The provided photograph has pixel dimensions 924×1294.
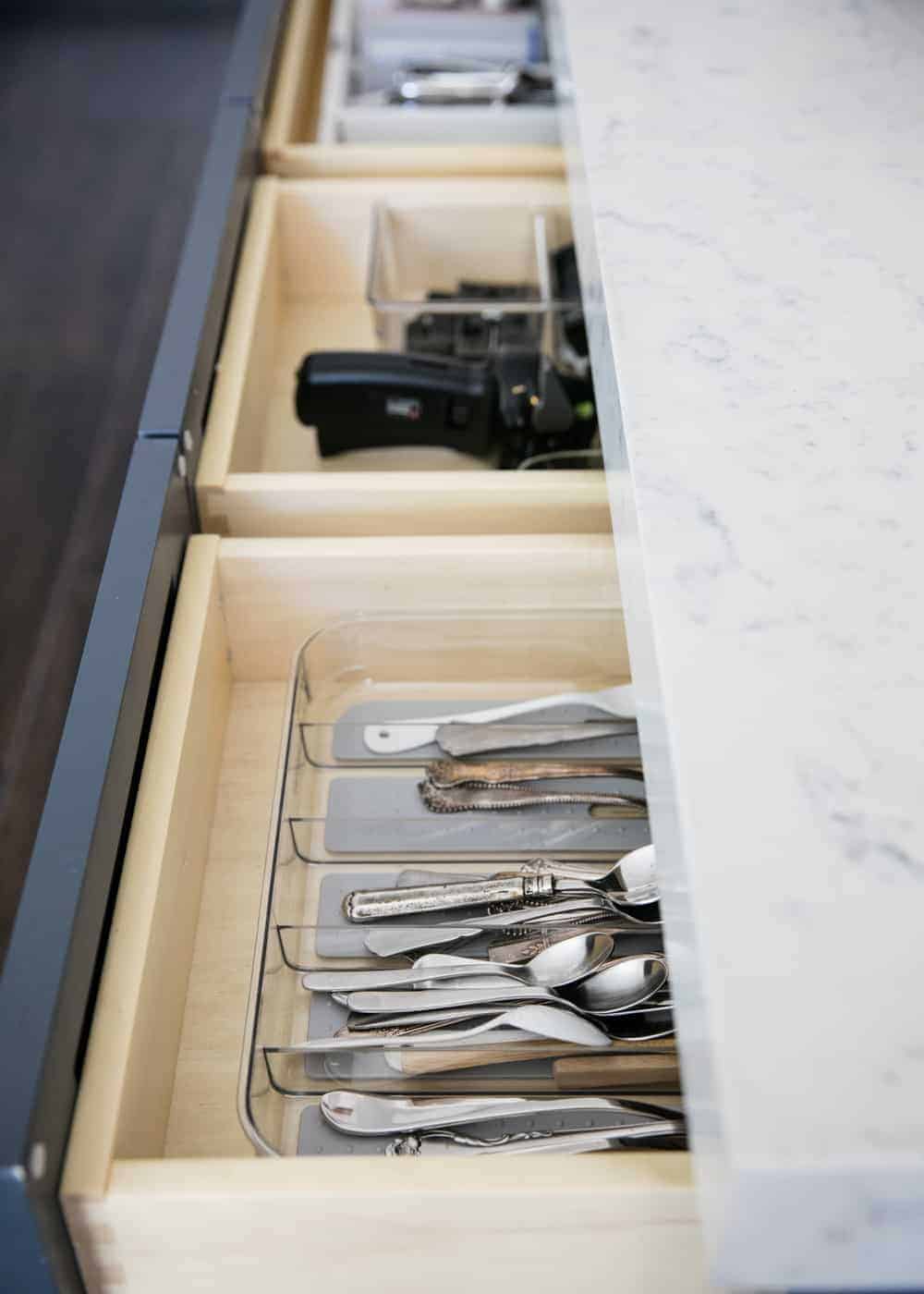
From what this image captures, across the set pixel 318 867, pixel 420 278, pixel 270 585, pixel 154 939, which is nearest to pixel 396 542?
pixel 270 585

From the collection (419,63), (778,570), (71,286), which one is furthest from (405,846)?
(71,286)

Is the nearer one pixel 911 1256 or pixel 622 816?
pixel 911 1256

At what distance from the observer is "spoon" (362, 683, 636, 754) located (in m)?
0.93

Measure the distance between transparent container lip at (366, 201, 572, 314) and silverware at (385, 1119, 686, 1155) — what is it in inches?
30.3

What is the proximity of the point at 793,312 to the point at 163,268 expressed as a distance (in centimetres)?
171

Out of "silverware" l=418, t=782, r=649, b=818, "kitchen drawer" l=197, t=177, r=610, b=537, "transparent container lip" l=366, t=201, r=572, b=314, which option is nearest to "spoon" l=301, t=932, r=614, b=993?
"silverware" l=418, t=782, r=649, b=818

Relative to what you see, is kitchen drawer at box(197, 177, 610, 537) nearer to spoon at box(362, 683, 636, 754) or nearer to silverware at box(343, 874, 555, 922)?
spoon at box(362, 683, 636, 754)

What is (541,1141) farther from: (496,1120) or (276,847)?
(276,847)

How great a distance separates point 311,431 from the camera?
121cm

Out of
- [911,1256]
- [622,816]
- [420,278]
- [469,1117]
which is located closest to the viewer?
[911,1256]

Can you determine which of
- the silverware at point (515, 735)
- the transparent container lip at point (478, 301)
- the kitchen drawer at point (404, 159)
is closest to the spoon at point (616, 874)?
the silverware at point (515, 735)

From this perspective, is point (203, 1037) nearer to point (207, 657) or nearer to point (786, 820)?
point (207, 657)

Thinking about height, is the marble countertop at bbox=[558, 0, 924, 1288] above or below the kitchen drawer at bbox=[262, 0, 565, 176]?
below

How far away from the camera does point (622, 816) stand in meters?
0.89
